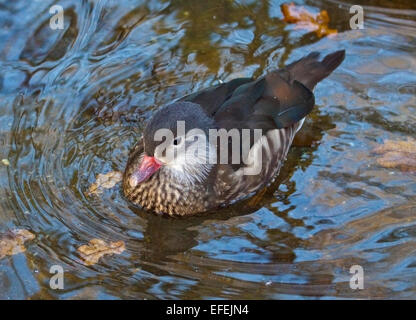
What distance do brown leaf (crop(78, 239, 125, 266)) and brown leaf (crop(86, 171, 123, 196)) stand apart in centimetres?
51

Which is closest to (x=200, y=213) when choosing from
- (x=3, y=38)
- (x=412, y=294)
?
(x=412, y=294)

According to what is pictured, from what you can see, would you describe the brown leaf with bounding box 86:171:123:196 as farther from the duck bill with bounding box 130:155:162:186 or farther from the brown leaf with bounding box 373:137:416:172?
the brown leaf with bounding box 373:137:416:172

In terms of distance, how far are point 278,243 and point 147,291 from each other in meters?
0.93

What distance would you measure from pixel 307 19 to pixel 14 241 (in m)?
3.44

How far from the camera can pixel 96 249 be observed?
14.9 feet

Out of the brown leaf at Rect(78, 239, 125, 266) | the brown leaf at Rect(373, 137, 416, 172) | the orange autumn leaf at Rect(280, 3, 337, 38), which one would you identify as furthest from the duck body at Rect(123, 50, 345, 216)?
the orange autumn leaf at Rect(280, 3, 337, 38)

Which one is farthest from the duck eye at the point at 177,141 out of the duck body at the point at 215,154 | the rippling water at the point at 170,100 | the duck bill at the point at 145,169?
the rippling water at the point at 170,100

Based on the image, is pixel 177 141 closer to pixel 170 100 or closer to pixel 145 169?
pixel 145 169

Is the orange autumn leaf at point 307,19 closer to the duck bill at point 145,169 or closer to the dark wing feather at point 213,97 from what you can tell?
the dark wing feather at point 213,97

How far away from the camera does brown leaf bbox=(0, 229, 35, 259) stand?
4.51m

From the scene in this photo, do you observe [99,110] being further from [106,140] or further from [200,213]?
[200,213]

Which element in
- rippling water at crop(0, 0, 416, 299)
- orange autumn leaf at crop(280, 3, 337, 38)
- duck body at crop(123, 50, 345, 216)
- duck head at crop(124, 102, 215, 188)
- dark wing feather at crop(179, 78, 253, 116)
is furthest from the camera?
orange autumn leaf at crop(280, 3, 337, 38)

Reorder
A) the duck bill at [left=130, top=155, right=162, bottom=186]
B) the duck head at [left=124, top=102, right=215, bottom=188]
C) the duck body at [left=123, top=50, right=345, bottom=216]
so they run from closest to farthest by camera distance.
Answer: the duck head at [left=124, top=102, right=215, bottom=188] < the duck bill at [left=130, top=155, right=162, bottom=186] < the duck body at [left=123, top=50, right=345, bottom=216]

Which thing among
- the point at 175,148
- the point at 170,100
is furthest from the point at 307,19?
the point at 175,148
